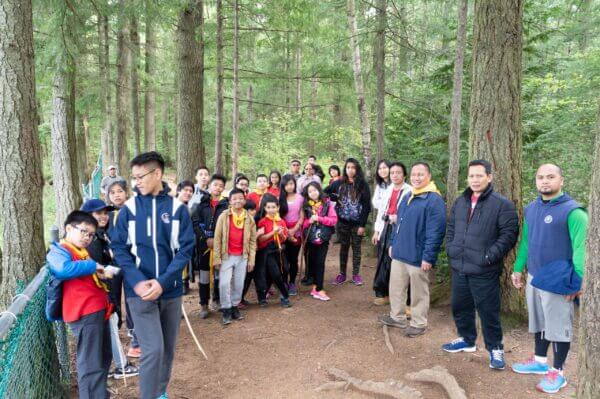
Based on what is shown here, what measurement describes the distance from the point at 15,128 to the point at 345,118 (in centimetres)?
1673

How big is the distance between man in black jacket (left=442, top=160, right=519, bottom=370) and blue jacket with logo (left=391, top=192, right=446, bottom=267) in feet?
1.22

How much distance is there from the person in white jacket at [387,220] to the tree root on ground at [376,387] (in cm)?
216

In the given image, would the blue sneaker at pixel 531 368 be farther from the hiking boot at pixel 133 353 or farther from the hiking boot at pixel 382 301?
the hiking boot at pixel 133 353

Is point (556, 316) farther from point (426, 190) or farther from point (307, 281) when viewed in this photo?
point (307, 281)

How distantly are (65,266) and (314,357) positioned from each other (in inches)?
109

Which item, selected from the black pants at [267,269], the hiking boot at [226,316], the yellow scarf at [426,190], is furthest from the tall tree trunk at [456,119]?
the hiking boot at [226,316]

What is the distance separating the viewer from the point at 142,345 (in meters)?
3.18

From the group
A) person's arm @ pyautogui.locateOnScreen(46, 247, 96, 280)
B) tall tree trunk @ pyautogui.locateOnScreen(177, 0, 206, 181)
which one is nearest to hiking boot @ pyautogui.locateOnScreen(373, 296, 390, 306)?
person's arm @ pyautogui.locateOnScreen(46, 247, 96, 280)

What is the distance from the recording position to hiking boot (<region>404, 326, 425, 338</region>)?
194 inches

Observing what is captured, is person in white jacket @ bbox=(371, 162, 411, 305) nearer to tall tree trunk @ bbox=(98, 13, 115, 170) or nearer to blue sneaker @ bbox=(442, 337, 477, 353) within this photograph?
blue sneaker @ bbox=(442, 337, 477, 353)

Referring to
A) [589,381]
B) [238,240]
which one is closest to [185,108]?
[238,240]

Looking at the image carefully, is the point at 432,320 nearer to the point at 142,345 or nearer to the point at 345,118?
the point at 142,345

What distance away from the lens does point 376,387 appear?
377 cm

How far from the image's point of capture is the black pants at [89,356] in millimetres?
3168
